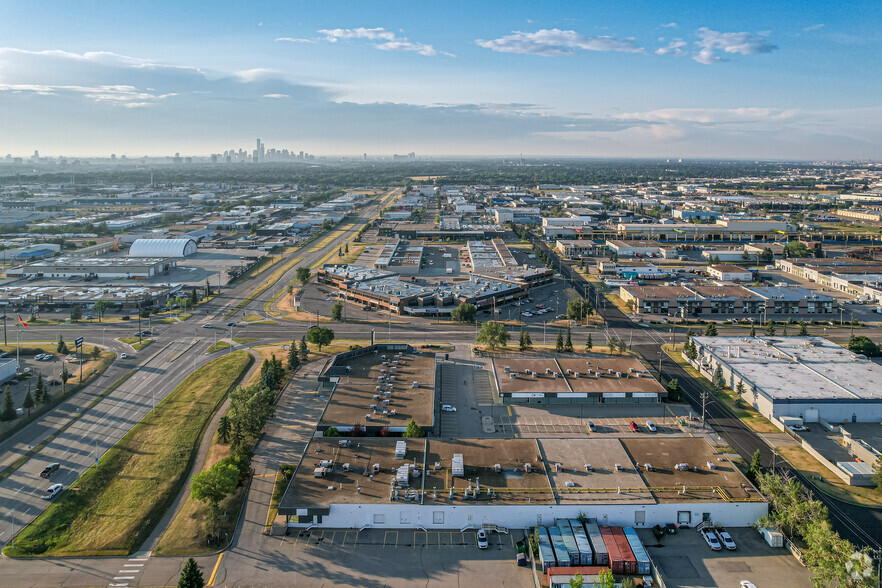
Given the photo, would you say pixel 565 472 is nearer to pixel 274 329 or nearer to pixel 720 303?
pixel 274 329

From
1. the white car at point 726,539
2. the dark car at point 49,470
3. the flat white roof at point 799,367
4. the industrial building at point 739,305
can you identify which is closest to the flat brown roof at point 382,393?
the dark car at point 49,470

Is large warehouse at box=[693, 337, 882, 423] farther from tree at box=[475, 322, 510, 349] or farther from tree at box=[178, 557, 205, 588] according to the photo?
tree at box=[178, 557, 205, 588]

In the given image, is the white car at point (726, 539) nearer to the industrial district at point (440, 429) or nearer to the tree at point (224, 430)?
the industrial district at point (440, 429)

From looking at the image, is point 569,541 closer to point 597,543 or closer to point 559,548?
point 559,548

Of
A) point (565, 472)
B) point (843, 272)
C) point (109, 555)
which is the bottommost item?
point (109, 555)

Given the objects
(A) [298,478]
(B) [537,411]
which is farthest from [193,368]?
(B) [537,411]

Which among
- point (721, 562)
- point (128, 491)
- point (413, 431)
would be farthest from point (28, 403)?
point (721, 562)
